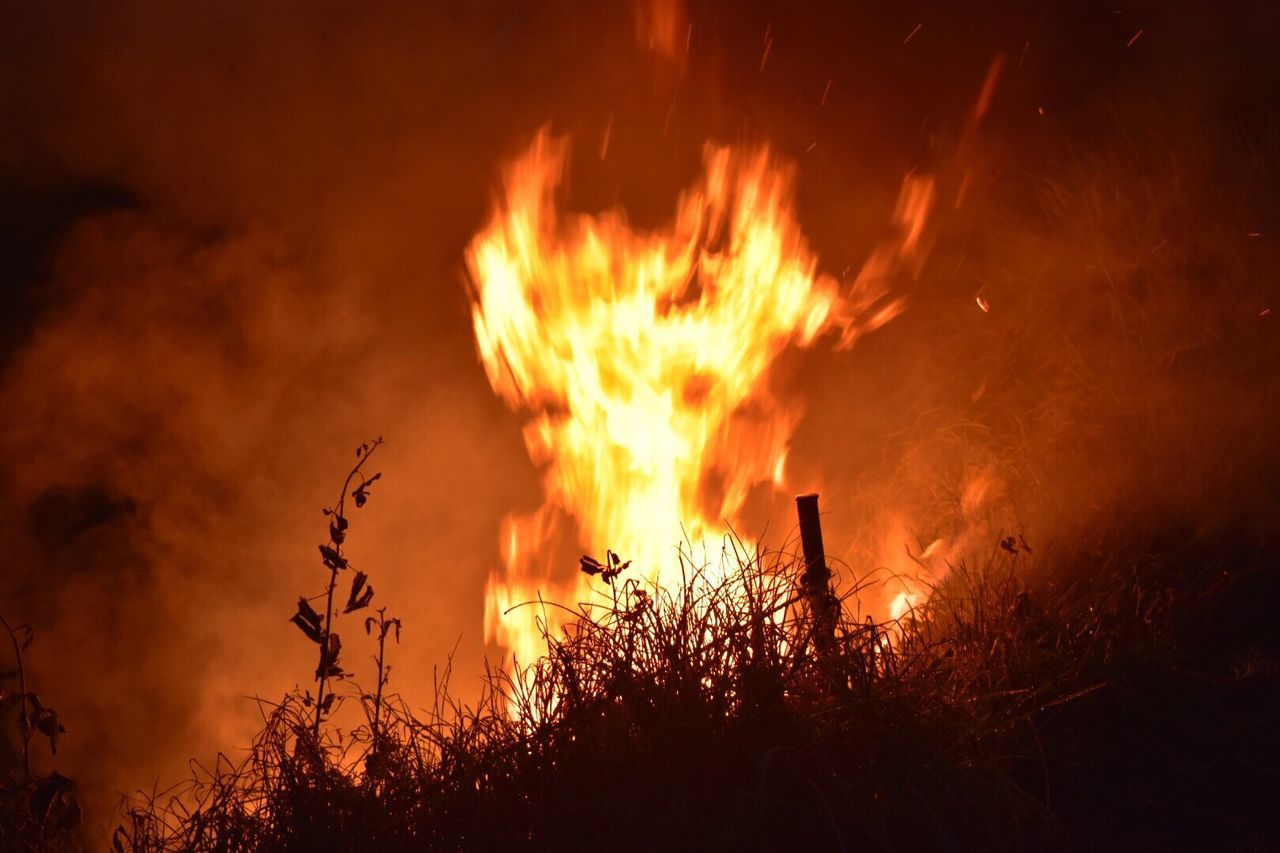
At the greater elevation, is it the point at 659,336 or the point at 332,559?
the point at 659,336

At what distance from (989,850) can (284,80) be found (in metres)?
7.79

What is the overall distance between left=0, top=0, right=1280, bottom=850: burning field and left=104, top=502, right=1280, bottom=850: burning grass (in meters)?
0.02

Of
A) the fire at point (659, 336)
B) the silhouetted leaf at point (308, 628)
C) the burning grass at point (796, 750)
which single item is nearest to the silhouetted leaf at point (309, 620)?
the silhouetted leaf at point (308, 628)

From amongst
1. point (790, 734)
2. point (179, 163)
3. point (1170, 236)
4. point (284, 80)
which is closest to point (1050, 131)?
point (1170, 236)

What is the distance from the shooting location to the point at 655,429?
617 centimetres

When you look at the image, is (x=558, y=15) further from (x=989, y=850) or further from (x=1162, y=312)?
(x=989, y=850)

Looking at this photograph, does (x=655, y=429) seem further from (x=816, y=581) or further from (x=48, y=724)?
(x=48, y=724)

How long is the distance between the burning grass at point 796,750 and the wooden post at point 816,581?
52 millimetres

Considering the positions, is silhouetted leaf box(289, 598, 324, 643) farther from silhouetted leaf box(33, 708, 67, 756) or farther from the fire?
the fire

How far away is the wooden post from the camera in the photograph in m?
3.77

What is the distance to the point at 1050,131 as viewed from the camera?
21.0 feet

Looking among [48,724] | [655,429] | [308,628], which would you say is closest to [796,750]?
[308,628]

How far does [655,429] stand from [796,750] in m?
3.10

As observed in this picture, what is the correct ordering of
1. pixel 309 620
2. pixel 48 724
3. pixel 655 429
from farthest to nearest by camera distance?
pixel 655 429, pixel 309 620, pixel 48 724
